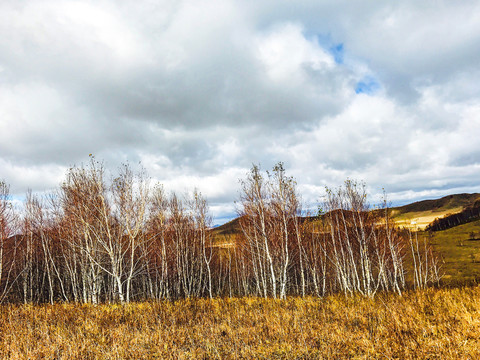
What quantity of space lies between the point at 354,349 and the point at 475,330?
10.6 feet

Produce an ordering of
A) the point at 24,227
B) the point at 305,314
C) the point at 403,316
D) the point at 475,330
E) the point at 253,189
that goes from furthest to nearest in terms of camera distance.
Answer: the point at 24,227
the point at 253,189
the point at 305,314
the point at 403,316
the point at 475,330

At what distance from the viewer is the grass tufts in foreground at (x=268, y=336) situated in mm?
6402

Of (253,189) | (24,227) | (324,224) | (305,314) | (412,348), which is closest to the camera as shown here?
(412,348)

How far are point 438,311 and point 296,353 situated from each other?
18.6 feet

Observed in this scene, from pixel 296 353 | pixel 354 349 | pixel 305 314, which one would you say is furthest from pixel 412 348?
pixel 305 314

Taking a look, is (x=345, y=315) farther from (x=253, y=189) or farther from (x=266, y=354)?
(x=253, y=189)

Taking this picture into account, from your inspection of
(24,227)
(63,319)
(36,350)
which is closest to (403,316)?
(36,350)

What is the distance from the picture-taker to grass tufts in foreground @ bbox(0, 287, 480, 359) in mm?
6402

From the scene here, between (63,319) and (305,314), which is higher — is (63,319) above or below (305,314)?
above

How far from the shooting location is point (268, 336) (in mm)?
7980

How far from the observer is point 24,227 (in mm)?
26844

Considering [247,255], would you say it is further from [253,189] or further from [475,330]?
[475,330]

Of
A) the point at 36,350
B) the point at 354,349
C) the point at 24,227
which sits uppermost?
the point at 24,227

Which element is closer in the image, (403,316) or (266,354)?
(266,354)
